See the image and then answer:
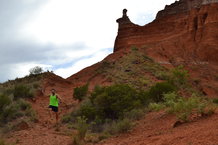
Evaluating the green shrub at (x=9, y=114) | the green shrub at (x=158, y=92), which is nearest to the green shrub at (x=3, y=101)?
the green shrub at (x=9, y=114)

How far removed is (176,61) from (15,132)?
2412 centimetres

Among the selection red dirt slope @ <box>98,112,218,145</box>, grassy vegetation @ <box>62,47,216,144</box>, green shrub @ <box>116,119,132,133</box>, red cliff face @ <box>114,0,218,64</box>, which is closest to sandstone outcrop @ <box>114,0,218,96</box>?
red cliff face @ <box>114,0,218,64</box>

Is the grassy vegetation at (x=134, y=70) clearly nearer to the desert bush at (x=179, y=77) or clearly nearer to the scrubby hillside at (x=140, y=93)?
the scrubby hillside at (x=140, y=93)

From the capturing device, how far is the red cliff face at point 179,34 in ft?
113

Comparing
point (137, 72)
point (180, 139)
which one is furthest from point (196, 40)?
point (180, 139)

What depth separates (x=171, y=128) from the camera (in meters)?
8.71

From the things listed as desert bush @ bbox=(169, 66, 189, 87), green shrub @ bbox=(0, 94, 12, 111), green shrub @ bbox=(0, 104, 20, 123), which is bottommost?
green shrub @ bbox=(0, 104, 20, 123)

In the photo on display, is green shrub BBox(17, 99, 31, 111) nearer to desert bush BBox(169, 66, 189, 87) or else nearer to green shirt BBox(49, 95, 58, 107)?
green shirt BBox(49, 95, 58, 107)

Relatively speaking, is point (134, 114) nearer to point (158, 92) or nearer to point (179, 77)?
point (158, 92)

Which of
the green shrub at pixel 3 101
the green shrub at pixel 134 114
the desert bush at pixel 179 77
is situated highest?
the desert bush at pixel 179 77

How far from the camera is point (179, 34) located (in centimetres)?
3725

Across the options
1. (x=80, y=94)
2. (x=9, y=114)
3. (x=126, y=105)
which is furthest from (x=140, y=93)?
(x=9, y=114)

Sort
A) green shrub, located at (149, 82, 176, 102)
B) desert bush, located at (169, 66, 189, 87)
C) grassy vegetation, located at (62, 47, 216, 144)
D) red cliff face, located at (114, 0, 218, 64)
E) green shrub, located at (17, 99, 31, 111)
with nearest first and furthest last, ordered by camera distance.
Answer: grassy vegetation, located at (62, 47, 216, 144), green shrub, located at (17, 99, 31, 111), green shrub, located at (149, 82, 176, 102), desert bush, located at (169, 66, 189, 87), red cliff face, located at (114, 0, 218, 64)

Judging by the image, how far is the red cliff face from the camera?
3450cm
